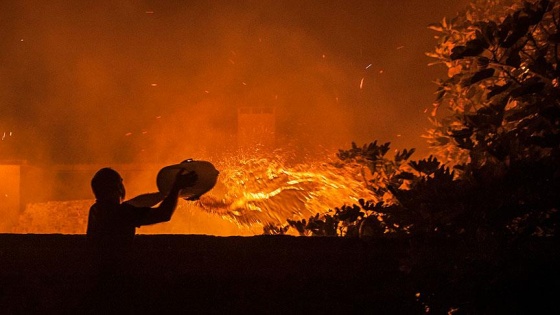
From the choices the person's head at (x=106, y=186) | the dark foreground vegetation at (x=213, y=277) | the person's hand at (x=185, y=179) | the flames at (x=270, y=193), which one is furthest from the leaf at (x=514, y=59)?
the flames at (x=270, y=193)

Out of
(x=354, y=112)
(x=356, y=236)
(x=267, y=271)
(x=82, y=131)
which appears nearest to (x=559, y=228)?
(x=356, y=236)

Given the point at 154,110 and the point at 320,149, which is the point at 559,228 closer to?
the point at 320,149

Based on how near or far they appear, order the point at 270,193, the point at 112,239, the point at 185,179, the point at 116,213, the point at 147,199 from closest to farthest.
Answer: the point at 112,239 → the point at 116,213 → the point at 185,179 → the point at 147,199 → the point at 270,193

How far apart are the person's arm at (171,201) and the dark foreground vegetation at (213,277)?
0.16 m

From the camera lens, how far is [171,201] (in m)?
3.36

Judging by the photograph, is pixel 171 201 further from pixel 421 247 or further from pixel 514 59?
pixel 514 59

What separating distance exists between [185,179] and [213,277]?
2.00ft

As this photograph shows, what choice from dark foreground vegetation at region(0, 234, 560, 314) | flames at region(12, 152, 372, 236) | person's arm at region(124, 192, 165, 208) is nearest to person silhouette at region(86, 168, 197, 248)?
dark foreground vegetation at region(0, 234, 560, 314)

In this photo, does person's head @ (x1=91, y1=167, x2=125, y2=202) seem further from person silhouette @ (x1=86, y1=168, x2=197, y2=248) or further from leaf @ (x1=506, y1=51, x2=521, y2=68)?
leaf @ (x1=506, y1=51, x2=521, y2=68)

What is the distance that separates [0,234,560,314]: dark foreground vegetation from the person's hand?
1.04ft

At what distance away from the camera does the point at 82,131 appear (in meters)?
14.6

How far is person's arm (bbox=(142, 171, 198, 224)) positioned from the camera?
3.31m

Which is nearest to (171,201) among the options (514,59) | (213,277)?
(213,277)

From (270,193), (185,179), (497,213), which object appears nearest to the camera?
(497,213)
